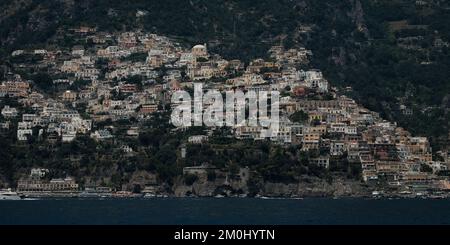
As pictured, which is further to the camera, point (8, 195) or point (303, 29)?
point (303, 29)

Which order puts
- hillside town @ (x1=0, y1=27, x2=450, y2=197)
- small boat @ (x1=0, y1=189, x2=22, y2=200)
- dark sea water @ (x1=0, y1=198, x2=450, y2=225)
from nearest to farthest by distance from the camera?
dark sea water @ (x1=0, y1=198, x2=450, y2=225) → small boat @ (x1=0, y1=189, x2=22, y2=200) → hillside town @ (x1=0, y1=27, x2=450, y2=197)

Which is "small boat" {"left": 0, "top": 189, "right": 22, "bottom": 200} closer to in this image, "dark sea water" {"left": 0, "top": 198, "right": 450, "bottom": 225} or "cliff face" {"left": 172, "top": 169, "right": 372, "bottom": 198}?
"dark sea water" {"left": 0, "top": 198, "right": 450, "bottom": 225}

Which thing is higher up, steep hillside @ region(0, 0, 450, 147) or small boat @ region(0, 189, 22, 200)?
steep hillside @ region(0, 0, 450, 147)

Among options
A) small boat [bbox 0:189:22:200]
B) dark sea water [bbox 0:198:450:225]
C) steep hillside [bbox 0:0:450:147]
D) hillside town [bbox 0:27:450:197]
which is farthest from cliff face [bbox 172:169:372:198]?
steep hillside [bbox 0:0:450:147]

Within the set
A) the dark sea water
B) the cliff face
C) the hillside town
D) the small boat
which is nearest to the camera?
the dark sea water

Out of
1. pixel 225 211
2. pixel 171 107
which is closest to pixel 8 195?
pixel 171 107

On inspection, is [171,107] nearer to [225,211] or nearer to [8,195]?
[8,195]

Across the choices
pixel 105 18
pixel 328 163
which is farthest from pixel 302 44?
pixel 328 163
